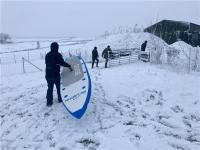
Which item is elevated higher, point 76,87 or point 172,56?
point 172,56

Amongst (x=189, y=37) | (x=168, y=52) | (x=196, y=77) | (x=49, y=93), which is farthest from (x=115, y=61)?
(x=189, y=37)

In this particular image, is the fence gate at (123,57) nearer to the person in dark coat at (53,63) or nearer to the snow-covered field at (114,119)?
the snow-covered field at (114,119)

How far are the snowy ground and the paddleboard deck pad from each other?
375 mm

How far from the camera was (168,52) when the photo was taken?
1780cm

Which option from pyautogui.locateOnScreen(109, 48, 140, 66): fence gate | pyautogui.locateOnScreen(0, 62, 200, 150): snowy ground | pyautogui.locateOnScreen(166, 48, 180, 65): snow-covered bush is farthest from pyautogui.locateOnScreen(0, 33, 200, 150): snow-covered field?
pyautogui.locateOnScreen(109, 48, 140, 66): fence gate

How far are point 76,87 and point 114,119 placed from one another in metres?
1.50

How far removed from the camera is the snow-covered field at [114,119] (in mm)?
6832

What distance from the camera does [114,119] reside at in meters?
7.91

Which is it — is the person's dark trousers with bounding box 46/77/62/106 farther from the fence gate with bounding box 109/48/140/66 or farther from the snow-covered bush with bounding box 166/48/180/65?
the snow-covered bush with bounding box 166/48/180/65

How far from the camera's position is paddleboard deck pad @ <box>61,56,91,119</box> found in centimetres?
754

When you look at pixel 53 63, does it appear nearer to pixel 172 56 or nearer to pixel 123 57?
pixel 123 57

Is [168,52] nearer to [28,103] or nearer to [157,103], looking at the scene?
[157,103]

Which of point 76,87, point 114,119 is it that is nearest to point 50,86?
point 76,87

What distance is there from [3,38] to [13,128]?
286ft
